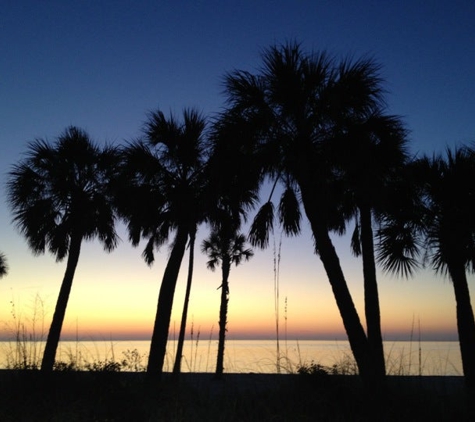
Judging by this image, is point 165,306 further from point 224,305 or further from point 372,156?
point 224,305

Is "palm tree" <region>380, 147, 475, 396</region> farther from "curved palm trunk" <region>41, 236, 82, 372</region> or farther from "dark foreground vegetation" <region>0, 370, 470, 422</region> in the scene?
"curved palm trunk" <region>41, 236, 82, 372</region>

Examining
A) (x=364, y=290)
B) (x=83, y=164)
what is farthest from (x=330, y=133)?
(x=83, y=164)

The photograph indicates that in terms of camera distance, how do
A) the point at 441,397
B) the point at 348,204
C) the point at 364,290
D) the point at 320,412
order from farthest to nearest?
1. the point at 348,204
2. the point at 364,290
3. the point at 441,397
4. the point at 320,412

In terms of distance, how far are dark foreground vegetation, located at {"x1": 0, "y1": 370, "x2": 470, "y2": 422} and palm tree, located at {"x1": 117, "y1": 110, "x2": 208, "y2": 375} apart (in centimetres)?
722

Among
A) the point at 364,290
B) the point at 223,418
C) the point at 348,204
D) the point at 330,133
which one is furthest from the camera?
the point at 348,204

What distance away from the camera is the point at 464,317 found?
1298 centimetres

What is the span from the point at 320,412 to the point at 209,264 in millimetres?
23113

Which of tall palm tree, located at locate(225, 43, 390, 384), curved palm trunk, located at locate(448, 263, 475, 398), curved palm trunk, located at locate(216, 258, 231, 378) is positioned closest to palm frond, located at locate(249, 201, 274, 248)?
tall palm tree, located at locate(225, 43, 390, 384)

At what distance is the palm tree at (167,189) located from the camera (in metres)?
15.3

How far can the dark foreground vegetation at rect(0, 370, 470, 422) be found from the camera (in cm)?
592

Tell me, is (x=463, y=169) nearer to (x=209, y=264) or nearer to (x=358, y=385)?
(x=358, y=385)

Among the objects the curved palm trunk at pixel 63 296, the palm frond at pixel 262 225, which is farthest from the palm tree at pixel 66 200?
the palm frond at pixel 262 225

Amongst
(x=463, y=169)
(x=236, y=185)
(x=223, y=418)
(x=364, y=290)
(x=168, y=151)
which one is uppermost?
(x=168, y=151)

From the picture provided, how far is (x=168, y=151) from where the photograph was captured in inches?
634
